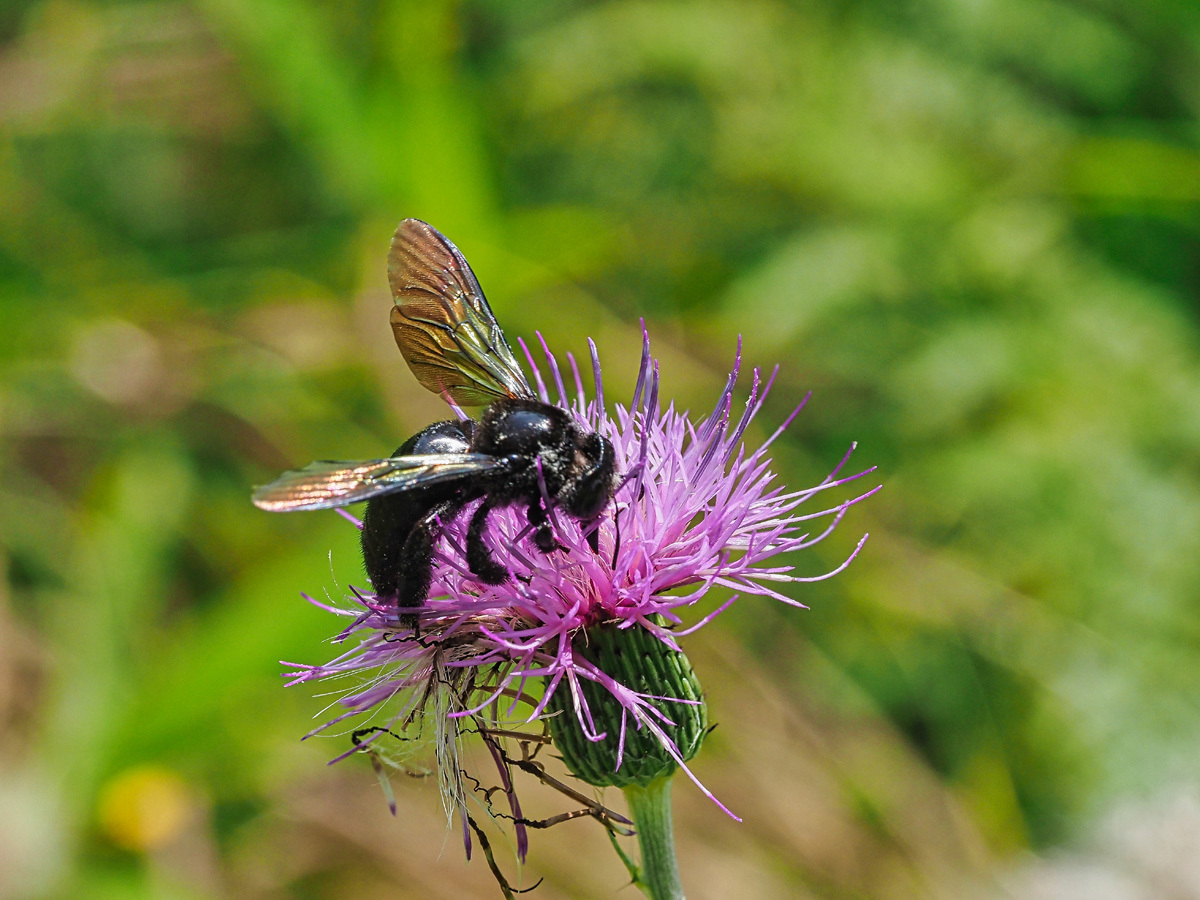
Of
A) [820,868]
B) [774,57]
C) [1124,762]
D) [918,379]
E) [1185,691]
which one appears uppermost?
[774,57]

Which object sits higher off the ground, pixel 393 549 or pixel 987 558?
pixel 987 558

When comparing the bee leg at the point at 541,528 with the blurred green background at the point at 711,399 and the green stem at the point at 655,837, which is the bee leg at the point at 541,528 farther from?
the blurred green background at the point at 711,399

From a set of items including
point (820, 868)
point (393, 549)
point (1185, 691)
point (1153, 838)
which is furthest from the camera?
point (820, 868)

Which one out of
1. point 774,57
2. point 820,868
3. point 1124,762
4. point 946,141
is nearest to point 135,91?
point 774,57

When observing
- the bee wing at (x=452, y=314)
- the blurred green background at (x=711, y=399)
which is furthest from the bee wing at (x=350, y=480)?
the blurred green background at (x=711, y=399)

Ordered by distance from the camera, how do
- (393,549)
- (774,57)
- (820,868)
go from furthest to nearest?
(774,57) < (820,868) < (393,549)

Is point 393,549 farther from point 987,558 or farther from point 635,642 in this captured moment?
point 987,558

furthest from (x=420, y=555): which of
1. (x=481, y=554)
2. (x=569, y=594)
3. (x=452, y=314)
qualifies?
(x=452, y=314)
